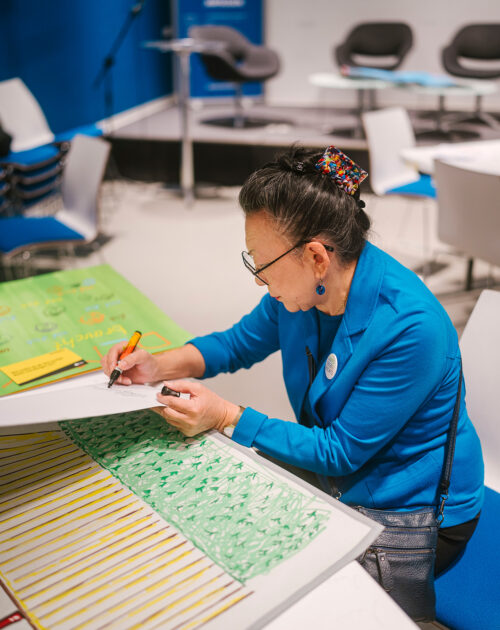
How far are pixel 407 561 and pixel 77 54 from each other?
6520 mm

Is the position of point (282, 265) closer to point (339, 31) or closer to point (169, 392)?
point (169, 392)

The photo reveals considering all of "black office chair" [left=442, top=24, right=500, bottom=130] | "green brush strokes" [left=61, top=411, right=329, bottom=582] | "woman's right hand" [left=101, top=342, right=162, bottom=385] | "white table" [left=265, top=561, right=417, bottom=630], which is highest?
"black office chair" [left=442, top=24, right=500, bottom=130]

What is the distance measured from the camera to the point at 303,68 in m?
8.40

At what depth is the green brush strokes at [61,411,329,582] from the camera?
99 centimetres

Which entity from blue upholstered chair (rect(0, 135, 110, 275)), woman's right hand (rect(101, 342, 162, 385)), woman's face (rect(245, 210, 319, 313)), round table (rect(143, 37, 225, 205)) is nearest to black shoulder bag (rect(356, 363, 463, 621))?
woman's face (rect(245, 210, 319, 313))

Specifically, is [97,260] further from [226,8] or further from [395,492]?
[226,8]

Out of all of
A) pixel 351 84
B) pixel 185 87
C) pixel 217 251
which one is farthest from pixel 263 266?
pixel 351 84

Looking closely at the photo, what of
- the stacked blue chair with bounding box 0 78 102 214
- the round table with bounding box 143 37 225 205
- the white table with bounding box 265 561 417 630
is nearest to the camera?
the white table with bounding box 265 561 417 630

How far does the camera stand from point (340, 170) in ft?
4.02

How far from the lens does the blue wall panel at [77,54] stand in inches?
221

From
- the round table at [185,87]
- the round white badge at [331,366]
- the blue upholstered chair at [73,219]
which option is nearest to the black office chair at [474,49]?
the round table at [185,87]

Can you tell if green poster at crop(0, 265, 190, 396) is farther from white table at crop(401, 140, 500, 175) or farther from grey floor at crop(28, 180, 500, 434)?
white table at crop(401, 140, 500, 175)

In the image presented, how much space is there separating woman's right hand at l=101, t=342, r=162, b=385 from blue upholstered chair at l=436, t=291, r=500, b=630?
75cm

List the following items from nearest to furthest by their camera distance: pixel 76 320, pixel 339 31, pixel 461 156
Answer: pixel 76 320, pixel 461 156, pixel 339 31
